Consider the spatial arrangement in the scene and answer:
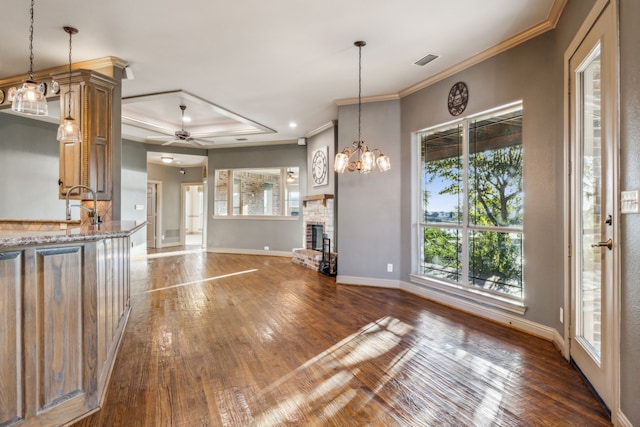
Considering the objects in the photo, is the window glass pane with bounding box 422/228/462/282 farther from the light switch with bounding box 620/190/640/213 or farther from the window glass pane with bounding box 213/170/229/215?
the window glass pane with bounding box 213/170/229/215

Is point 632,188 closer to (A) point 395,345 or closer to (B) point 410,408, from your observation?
(B) point 410,408

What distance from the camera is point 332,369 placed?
2.42 metres

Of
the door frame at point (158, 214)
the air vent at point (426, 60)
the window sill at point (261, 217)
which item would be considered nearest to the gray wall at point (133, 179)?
the door frame at point (158, 214)

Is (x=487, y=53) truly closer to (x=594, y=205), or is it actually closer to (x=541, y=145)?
(x=541, y=145)

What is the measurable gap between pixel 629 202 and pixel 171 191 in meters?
10.4

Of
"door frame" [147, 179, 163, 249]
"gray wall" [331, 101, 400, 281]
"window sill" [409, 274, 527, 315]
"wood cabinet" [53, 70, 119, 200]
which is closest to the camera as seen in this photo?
"window sill" [409, 274, 527, 315]

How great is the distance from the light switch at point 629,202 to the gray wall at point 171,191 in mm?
10031

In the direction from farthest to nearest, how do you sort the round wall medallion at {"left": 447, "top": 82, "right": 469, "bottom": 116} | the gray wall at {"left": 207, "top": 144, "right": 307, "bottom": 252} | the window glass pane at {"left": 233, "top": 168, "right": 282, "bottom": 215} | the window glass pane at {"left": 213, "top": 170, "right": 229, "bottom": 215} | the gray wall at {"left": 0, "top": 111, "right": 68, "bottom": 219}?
the window glass pane at {"left": 213, "top": 170, "right": 229, "bottom": 215}, the window glass pane at {"left": 233, "top": 168, "right": 282, "bottom": 215}, the gray wall at {"left": 207, "top": 144, "right": 307, "bottom": 252}, the gray wall at {"left": 0, "top": 111, "right": 68, "bottom": 219}, the round wall medallion at {"left": 447, "top": 82, "right": 469, "bottom": 116}

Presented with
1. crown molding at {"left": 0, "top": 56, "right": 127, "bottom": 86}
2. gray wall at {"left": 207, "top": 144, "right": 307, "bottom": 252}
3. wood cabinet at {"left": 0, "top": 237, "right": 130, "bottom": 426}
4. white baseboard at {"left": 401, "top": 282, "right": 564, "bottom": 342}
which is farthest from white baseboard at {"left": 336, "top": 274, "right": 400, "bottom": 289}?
crown molding at {"left": 0, "top": 56, "right": 127, "bottom": 86}

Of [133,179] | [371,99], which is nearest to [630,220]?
[371,99]

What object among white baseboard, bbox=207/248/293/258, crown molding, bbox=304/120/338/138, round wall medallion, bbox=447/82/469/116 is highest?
crown molding, bbox=304/120/338/138

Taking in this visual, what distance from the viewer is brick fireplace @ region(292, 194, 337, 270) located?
6570 mm

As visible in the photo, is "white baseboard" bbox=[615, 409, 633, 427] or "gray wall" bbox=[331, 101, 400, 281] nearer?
"white baseboard" bbox=[615, 409, 633, 427]

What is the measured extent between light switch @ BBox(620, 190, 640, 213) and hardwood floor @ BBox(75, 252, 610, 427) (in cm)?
117
